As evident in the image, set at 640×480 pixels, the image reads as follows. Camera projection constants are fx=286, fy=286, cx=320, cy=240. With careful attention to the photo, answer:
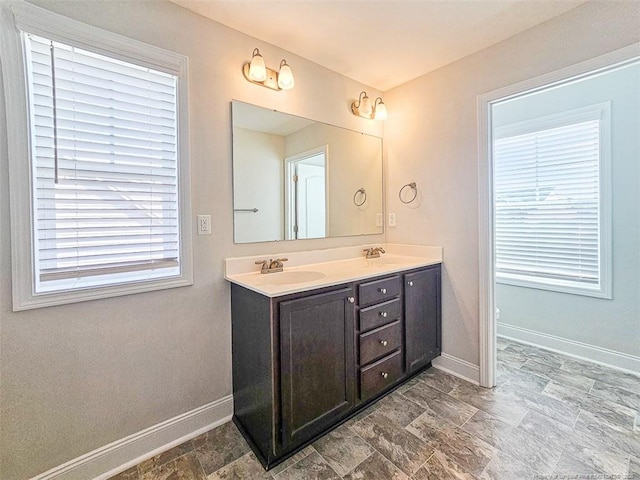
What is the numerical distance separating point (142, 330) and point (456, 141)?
2508 millimetres

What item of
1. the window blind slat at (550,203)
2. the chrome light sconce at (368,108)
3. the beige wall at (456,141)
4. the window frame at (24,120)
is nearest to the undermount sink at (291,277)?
the window frame at (24,120)

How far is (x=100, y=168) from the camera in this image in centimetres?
144

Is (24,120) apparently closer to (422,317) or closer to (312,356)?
(312,356)

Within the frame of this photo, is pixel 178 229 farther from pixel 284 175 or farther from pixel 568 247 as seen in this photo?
pixel 568 247

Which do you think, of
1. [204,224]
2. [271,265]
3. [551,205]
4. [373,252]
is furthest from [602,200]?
[204,224]

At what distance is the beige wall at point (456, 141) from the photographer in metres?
1.77

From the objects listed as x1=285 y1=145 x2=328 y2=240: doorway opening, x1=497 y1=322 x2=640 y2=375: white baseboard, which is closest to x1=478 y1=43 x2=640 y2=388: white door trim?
x1=497 y1=322 x2=640 y2=375: white baseboard

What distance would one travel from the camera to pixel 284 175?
2109mm

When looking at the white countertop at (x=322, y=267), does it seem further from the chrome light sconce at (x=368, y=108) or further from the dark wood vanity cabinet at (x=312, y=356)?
the chrome light sconce at (x=368, y=108)

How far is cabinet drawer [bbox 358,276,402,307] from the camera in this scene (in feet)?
5.90

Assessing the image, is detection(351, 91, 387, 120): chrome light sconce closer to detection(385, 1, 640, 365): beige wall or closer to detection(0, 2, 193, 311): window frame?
detection(385, 1, 640, 365): beige wall

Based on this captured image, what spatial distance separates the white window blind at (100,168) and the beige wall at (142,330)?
0.12 metres

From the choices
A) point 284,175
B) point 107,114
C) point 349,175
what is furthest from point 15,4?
point 349,175

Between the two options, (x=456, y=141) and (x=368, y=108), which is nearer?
(x=456, y=141)
